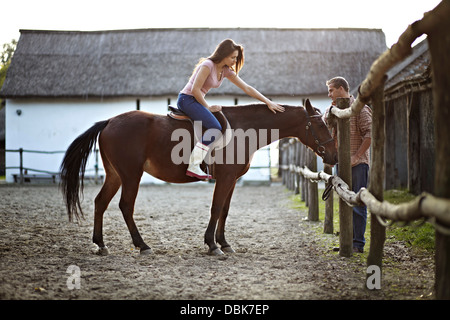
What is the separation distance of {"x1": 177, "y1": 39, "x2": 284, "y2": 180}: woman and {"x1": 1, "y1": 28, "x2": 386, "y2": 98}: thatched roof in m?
17.0

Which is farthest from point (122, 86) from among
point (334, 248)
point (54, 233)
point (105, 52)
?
point (334, 248)

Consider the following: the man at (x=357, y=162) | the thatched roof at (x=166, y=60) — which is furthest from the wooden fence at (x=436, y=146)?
the thatched roof at (x=166, y=60)

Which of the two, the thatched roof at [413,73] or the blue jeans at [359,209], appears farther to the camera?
the thatched roof at [413,73]

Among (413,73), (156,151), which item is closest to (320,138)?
(156,151)

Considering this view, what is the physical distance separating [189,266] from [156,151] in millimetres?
1336

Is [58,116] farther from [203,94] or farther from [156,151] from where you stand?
[203,94]

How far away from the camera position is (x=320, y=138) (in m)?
5.22

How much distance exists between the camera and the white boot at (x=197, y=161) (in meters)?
4.95

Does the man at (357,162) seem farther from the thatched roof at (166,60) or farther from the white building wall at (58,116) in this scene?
the white building wall at (58,116)

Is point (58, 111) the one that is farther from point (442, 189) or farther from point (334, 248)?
point (442, 189)

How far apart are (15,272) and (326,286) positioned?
2.44 meters

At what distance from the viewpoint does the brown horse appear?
5047 millimetres

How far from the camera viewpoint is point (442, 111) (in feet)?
7.57

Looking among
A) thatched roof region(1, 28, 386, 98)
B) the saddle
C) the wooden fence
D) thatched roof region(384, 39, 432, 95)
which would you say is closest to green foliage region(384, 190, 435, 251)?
the wooden fence
